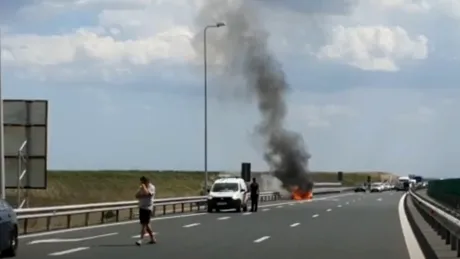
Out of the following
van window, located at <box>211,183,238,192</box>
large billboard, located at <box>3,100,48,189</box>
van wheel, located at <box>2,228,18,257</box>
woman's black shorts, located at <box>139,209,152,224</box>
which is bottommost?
van wheel, located at <box>2,228,18,257</box>

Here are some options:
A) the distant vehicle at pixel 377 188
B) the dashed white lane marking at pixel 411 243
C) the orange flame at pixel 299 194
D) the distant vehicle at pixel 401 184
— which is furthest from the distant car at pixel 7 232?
the distant vehicle at pixel 401 184

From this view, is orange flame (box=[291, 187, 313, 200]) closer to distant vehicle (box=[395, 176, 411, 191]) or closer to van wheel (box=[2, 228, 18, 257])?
distant vehicle (box=[395, 176, 411, 191])

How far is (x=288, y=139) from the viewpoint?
284 feet

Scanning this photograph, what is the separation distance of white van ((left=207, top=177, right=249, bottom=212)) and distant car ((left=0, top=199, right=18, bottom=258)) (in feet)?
94.9

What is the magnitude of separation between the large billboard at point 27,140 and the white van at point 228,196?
55.4 ft

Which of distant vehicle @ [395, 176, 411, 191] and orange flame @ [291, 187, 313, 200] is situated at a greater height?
distant vehicle @ [395, 176, 411, 191]

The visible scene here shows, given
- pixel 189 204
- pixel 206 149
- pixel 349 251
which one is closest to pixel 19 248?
pixel 349 251

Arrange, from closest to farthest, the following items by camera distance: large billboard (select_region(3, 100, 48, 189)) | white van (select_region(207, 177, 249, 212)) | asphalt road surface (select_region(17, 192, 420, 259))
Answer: asphalt road surface (select_region(17, 192, 420, 259)) → large billboard (select_region(3, 100, 48, 189)) → white van (select_region(207, 177, 249, 212))

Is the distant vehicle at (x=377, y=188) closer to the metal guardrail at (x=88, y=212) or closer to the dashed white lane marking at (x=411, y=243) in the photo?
the metal guardrail at (x=88, y=212)

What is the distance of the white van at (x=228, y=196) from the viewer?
4947 centimetres

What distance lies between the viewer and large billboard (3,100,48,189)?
3372 cm

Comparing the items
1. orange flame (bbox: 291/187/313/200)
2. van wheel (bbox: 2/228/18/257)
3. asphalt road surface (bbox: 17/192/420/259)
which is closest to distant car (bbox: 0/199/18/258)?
van wheel (bbox: 2/228/18/257)

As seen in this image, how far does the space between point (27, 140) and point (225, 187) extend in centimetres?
1841

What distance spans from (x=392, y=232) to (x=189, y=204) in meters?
25.6
